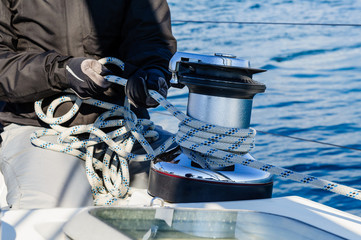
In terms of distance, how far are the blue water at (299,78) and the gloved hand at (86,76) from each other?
117 cm

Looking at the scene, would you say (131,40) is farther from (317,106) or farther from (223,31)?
(223,31)

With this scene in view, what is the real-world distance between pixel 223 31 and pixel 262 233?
5.81 metres

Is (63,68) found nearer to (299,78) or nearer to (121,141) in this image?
(121,141)

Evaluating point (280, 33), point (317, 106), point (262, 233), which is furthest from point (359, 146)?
point (280, 33)

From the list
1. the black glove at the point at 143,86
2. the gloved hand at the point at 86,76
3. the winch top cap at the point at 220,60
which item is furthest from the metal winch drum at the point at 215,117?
the gloved hand at the point at 86,76

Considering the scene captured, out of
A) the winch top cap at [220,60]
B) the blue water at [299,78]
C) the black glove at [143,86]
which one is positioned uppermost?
the winch top cap at [220,60]

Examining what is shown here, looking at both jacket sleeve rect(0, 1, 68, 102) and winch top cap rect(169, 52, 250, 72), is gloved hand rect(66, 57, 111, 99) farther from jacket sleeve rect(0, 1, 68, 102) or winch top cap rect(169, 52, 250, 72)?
winch top cap rect(169, 52, 250, 72)

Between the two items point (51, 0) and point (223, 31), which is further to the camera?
point (223, 31)

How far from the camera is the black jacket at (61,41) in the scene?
1.31 meters

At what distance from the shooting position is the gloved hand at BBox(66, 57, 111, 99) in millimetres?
1214

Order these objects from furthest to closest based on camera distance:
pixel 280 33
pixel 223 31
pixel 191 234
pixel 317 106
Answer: pixel 223 31 → pixel 280 33 → pixel 317 106 → pixel 191 234

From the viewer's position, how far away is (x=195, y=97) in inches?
37.5

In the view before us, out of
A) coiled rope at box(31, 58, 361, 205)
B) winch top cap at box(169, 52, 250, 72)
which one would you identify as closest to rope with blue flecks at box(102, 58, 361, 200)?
coiled rope at box(31, 58, 361, 205)

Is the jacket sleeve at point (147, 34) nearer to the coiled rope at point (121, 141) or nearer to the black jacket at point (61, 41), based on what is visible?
the black jacket at point (61, 41)
